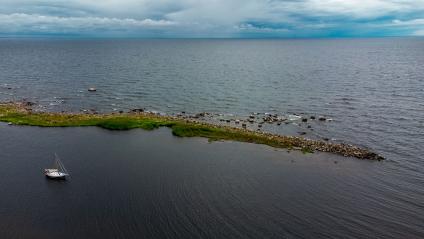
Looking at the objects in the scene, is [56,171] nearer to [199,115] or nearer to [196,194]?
[196,194]

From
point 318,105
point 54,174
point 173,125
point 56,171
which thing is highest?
point 318,105

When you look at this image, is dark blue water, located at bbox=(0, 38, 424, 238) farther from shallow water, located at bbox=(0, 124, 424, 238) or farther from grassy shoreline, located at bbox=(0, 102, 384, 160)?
grassy shoreline, located at bbox=(0, 102, 384, 160)

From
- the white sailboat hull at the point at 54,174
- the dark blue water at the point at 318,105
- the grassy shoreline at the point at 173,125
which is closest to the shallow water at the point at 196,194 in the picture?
the dark blue water at the point at 318,105

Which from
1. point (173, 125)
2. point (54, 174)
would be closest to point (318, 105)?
point (173, 125)

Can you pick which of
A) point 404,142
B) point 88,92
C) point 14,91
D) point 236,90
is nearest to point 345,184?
point 404,142

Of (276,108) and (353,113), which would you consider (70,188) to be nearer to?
(276,108)
